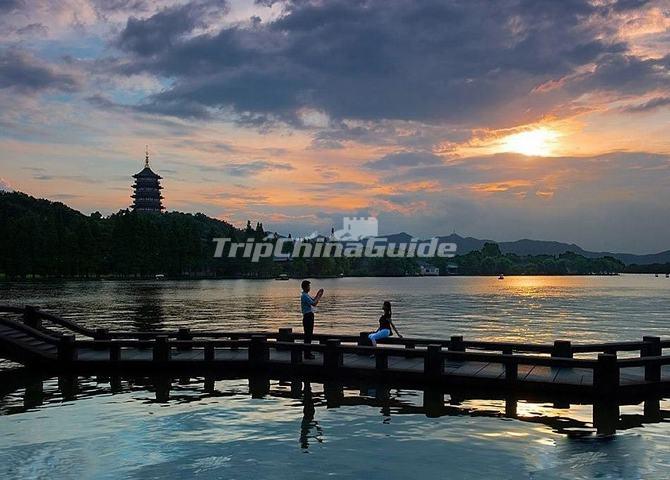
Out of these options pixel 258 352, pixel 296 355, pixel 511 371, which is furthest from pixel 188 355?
pixel 511 371

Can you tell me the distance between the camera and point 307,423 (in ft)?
47.9

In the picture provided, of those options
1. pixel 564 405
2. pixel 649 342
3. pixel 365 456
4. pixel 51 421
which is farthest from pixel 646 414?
pixel 51 421

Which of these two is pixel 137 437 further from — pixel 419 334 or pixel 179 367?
pixel 419 334

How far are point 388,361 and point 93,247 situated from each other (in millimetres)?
134057

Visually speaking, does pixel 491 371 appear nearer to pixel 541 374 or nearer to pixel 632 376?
pixel 541 374

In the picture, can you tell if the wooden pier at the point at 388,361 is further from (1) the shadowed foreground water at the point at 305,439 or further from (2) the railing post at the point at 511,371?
(1) the shadowed foreground water at the point at 305,439

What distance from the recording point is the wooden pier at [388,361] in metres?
16.1

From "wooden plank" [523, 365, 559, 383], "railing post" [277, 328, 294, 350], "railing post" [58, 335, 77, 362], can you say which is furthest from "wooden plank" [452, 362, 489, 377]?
"railing post" [58, 335, 77, 362]

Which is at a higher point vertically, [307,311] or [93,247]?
[93,247]

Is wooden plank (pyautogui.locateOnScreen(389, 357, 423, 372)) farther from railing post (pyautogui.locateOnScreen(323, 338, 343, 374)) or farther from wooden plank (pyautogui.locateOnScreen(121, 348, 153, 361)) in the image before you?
wooden plank (pyautogui.locateOnScreen(121, 348, 153, 361))

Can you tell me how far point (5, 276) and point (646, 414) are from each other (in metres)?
150

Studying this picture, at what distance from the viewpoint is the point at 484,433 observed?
44.5ft

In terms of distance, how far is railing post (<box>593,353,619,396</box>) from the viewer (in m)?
15.5

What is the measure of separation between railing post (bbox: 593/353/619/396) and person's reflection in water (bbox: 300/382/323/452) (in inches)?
276
